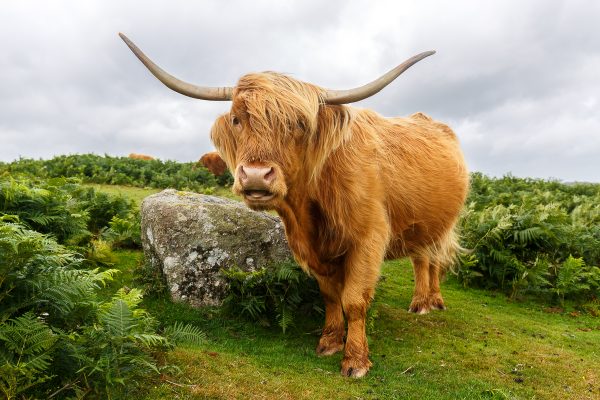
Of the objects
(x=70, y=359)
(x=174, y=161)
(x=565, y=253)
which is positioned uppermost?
(x=174, y=161)

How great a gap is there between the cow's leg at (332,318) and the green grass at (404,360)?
146mm

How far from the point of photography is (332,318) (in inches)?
Answer: 199

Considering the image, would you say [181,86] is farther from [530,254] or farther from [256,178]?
[530,254]

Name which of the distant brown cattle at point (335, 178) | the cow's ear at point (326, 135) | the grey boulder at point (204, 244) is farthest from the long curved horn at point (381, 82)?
the grey boulder at point (204, 244)

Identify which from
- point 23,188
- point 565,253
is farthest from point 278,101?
point 565,253

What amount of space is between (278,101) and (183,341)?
2286mm

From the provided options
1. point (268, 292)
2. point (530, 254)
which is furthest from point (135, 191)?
point (530, 254)

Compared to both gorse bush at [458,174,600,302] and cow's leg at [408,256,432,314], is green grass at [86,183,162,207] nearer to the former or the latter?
gorse bush at [458,174,600,302]

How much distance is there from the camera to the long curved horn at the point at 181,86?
13.6ft

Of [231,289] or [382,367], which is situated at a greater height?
[231,289]

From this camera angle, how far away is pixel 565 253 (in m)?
8.58

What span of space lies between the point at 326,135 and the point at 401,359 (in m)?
2.38

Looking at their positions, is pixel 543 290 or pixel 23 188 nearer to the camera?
pixel 23 188

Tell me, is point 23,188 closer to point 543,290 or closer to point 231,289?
point 231,289
